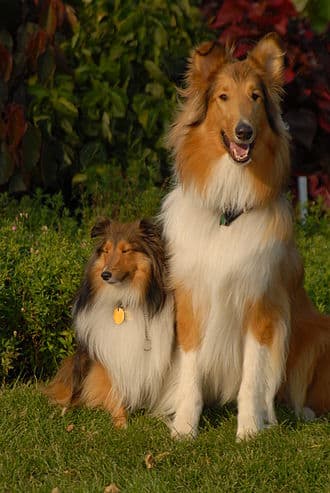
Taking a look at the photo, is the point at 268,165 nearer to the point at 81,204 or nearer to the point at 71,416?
the point at 71,416

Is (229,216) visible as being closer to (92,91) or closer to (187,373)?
(187,373)

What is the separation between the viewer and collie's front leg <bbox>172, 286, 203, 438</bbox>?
4.92 meters

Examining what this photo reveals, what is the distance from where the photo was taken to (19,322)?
577 centimetres

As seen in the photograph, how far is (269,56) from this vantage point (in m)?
4.83

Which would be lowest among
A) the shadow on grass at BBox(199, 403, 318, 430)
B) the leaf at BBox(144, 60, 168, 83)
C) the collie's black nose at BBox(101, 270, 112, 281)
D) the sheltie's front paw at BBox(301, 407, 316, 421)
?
the shadow on grass at BBox(199, 403, 318, 430)

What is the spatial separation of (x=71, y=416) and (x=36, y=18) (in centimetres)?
399

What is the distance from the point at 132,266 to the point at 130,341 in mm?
425

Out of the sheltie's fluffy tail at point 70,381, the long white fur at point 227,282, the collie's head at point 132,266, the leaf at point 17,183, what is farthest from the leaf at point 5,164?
the long white fur at point 227,282

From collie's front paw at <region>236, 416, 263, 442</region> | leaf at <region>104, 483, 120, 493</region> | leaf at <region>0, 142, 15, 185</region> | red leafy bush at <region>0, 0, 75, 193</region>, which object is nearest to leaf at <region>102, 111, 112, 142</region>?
red leafy bush at <region>0, 0, 75, 193</region>

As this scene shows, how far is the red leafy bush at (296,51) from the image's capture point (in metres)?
8.18

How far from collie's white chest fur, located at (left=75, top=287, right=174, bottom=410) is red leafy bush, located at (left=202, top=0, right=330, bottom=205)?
3.56 meters

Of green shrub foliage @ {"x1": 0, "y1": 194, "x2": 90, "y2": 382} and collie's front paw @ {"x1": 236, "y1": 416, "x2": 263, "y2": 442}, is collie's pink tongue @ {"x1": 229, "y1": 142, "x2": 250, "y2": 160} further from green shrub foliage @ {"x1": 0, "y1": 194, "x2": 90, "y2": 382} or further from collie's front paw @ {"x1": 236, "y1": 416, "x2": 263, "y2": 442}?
green shrub foliage @ {"x1": 0, "y1": 194, "x2": 90, "y2": 382}

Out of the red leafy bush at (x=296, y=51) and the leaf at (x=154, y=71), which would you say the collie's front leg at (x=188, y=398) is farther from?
the leaf at (x=154, y=71)

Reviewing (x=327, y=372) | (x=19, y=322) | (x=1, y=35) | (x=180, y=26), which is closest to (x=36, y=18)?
(x=1, y=35)
